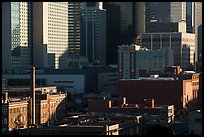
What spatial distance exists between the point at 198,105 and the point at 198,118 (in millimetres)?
15283

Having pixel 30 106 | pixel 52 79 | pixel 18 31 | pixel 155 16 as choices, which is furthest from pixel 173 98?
pixel 155 16

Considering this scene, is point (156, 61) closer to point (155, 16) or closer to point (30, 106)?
point (30, 106)

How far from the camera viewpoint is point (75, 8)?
51438 millimetres

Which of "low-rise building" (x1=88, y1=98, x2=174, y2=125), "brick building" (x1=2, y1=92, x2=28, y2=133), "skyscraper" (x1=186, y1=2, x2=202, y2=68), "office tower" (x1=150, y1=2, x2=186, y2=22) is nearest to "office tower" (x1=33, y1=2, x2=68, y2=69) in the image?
"office tower" (x1=150, y1=2, x2=186, y2=22)

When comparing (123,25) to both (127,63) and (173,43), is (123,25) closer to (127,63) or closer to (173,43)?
(173,43)

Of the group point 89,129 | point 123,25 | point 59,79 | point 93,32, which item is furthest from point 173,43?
point 89,129

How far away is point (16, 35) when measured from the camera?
40062 millimetres

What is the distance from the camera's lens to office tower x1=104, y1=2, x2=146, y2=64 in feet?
172

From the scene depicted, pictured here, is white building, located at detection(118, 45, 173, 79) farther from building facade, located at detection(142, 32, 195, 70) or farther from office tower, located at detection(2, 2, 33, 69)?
office tower, located at detection(2, 2, 33, 69)

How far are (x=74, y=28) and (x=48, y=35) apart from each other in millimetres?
10116

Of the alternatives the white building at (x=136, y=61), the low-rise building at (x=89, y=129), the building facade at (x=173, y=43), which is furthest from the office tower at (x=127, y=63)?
the low-rise building at (x=89, y=129)

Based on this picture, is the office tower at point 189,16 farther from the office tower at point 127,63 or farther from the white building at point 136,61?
the office tower at point 127,63

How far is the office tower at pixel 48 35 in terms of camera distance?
133 ft

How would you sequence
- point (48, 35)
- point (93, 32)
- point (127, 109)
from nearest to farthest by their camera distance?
1. point (127, 109)
2. point (48, 35)
3. point (93, 32)
